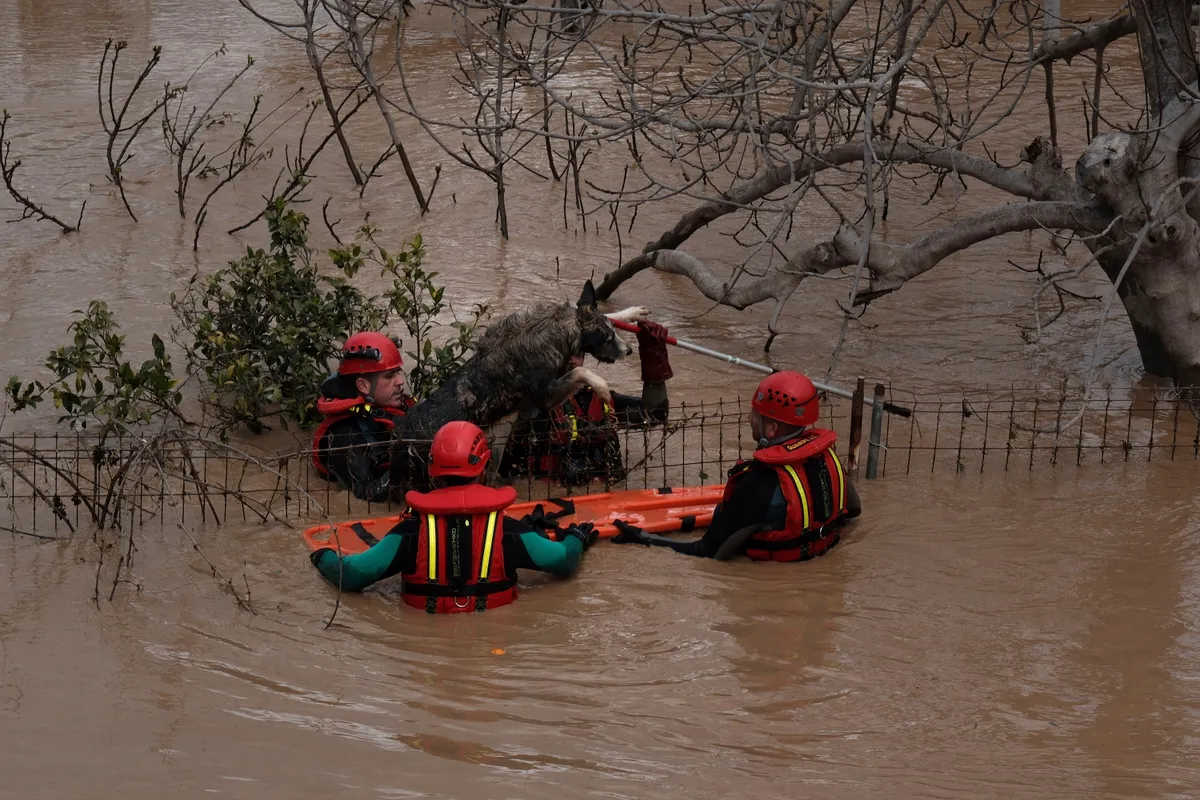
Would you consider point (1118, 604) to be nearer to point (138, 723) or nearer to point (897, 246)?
point (897, 246)

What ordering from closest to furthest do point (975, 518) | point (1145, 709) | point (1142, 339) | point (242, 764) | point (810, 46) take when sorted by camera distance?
point (242, 764), point (1145, 709), point (975, 518), point (810, 46), point (1142, 339)

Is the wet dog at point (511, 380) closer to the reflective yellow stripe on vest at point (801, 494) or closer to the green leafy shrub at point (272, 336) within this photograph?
the green leafy shrub at point (272, 336)

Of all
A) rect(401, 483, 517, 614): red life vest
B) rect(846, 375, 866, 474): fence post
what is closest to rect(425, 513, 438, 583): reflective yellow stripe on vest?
rect(401, 483, 517, 614): red life vest

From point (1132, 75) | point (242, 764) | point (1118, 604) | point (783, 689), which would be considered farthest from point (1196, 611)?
point (1132, 75)

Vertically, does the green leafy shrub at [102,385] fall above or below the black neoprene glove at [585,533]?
above

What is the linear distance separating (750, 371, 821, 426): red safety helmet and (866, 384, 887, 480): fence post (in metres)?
0.85

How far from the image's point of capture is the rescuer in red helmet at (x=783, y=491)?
6.43 m

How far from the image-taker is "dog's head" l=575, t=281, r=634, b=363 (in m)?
7.53

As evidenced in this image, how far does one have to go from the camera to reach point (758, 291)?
936cm

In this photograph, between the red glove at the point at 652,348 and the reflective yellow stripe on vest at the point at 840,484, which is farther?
the red glove at the point at 652,348

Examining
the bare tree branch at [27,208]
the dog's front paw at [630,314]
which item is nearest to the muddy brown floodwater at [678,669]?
the dog's front paw at [630,314]

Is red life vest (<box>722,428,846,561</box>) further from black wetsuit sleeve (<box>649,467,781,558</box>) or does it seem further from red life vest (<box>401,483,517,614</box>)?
red life vest (<box>401,483,517,614</box>)

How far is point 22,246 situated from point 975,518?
790 cm

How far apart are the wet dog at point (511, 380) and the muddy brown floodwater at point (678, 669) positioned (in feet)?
3.13
